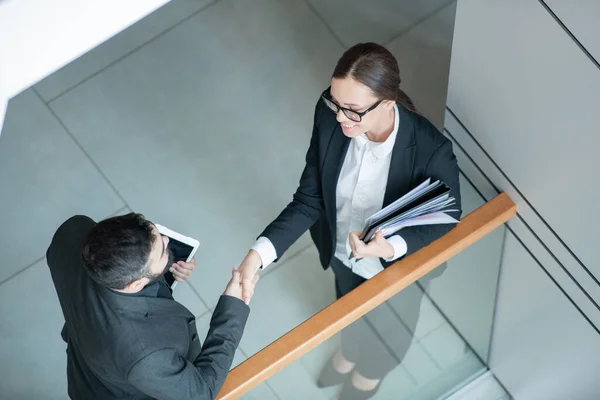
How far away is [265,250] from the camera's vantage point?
308 centimetres

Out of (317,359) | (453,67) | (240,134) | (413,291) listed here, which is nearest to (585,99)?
(453,67)

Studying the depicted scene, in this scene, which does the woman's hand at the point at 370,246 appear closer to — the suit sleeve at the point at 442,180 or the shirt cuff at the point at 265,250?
the suit sleeve at the point at 442,180

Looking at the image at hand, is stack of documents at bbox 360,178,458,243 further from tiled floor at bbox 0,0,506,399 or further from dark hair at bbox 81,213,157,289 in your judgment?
tiled floor at bbox 0,0,506,399

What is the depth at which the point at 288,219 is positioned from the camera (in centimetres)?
318

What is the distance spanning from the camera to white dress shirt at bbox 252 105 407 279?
295 cm

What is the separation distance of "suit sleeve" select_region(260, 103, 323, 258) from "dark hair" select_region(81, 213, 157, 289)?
69 centimetres

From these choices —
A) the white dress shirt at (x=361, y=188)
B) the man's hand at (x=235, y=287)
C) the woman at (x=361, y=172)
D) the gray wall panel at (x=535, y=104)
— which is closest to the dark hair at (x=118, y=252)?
the man's hand at (x=235, y=287)

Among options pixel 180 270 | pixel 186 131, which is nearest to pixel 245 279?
pixel 180 270

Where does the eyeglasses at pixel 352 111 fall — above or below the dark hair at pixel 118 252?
below

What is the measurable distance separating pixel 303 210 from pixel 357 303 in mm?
471

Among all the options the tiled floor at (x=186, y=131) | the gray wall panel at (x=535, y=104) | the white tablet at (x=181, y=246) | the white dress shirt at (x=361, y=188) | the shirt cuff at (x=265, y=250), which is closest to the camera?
the gray wall panel at (x=535, y=104)

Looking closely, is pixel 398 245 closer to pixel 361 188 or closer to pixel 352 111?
pixel 361 188

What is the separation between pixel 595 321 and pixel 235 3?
129 inches

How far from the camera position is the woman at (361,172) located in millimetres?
2721
